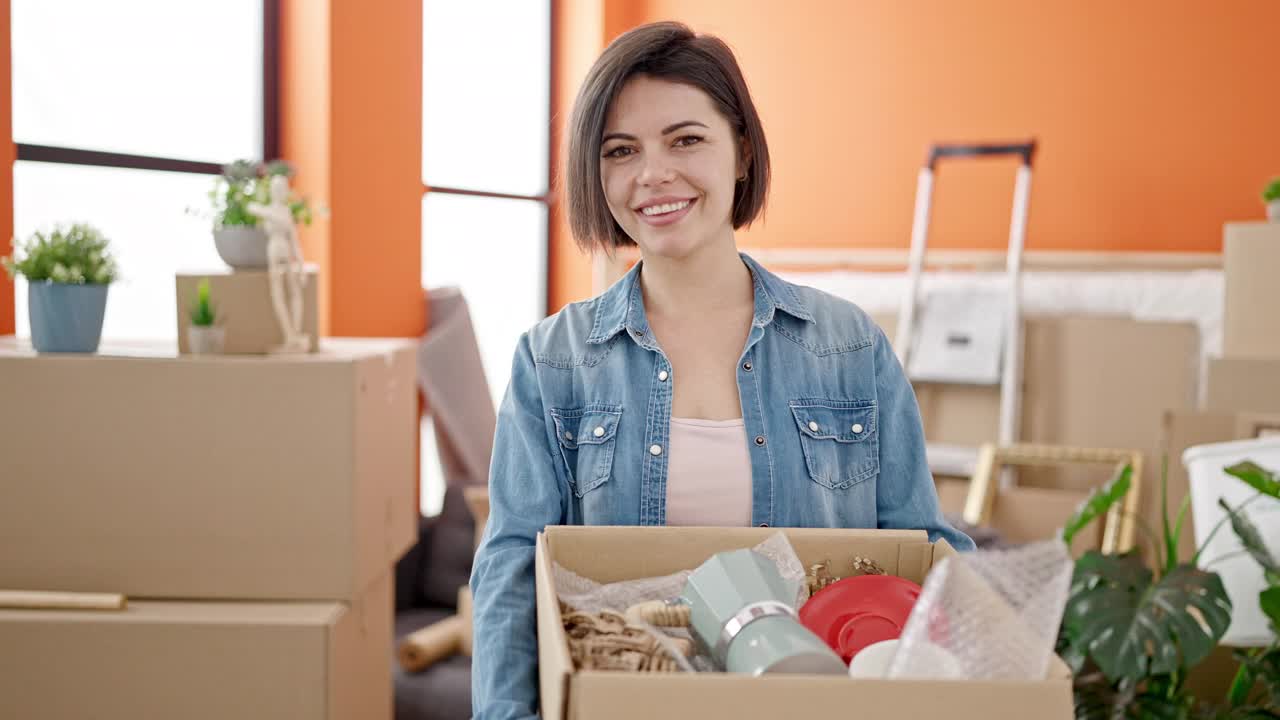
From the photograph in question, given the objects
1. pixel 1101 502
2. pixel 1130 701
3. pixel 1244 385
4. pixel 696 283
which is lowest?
pixel 1130 701

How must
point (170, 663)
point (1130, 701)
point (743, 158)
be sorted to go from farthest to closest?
point (1130, 701) < point (170, 663) < point (743, 158)

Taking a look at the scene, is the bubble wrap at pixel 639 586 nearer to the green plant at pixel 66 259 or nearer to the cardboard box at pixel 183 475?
the cardboard box at pixel 183 475

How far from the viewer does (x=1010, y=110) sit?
13.7 feet

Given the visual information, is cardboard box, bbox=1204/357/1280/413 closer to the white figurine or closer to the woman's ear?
the woman's ear

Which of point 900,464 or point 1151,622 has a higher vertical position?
point 900,464

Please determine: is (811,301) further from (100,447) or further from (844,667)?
(100,447)

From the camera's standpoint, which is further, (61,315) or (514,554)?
(61,315)

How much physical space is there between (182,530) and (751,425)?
102 cm

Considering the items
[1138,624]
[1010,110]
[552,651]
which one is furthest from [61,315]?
[1010,110]

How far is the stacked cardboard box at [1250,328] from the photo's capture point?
268 cm

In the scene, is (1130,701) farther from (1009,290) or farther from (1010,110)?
(1010,110)

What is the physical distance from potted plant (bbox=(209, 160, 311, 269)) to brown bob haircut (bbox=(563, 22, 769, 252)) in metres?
0.83

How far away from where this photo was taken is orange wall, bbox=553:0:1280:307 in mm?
3877

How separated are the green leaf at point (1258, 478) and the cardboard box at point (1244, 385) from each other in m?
0.76
